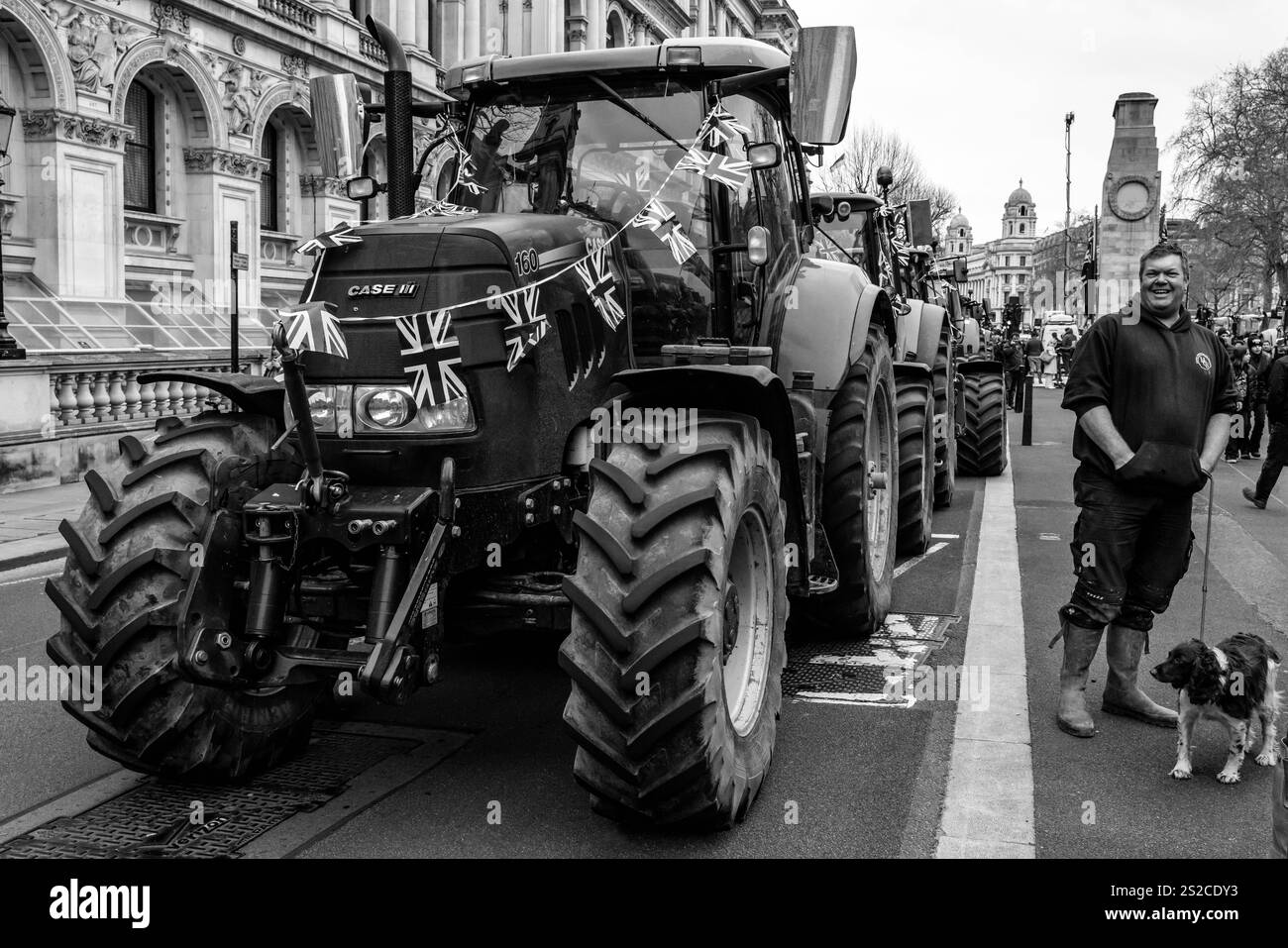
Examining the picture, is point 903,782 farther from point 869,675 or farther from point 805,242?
point 805,242

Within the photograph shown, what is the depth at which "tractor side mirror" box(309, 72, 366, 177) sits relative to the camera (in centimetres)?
562

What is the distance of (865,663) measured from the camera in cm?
663

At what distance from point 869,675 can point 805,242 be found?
2555 millimetres

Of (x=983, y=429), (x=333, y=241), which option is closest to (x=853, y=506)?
(x=333, y=241)

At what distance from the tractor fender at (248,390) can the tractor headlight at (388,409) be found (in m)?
0.57

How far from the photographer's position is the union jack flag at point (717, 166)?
522 centimetres

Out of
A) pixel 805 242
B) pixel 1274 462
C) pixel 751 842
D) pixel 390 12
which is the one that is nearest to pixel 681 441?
pixel 751 842

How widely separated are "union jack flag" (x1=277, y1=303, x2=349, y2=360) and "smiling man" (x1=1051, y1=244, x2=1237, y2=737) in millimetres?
3162

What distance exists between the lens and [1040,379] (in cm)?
4981

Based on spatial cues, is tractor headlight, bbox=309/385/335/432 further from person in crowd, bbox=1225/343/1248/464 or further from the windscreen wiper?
person in crowd, bbox=1225/343/1248/464

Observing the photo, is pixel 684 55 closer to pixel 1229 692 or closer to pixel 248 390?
pixel 248 390

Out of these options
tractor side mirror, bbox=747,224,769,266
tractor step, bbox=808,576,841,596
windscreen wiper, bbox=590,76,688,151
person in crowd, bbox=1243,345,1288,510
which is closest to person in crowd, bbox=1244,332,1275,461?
person in crowd, bbox=1243,345,1288,510

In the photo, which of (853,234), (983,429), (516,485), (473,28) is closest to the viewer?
(516,485)
